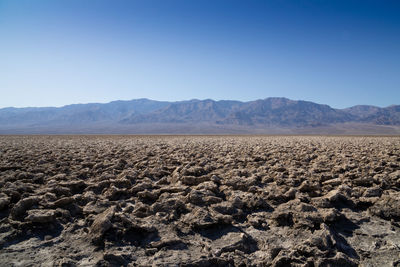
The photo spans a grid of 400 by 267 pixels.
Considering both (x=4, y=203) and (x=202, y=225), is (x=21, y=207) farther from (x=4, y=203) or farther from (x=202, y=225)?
(x=202, y=225)

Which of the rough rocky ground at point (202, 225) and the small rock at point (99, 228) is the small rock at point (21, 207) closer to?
the rough rocky ground at point (202, 225)

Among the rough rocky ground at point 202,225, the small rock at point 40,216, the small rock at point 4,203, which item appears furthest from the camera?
the small rock at point 4,203

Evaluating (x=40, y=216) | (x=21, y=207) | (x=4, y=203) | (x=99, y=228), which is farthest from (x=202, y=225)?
(x=4, y=203)

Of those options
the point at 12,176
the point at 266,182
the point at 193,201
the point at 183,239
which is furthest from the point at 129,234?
the point at 12,176

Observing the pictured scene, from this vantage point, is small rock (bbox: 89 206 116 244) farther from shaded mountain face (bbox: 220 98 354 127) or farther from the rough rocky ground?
shaded mountain face (bbox: 220 98 354 127)

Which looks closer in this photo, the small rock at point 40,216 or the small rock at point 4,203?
the small rock at point 40,216

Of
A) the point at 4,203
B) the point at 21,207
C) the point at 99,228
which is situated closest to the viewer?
the point at 99,228

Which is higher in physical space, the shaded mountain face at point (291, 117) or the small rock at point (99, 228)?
the shaded mountain face at point (291, 117)

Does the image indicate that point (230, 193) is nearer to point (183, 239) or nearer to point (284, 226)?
point (284, 226)

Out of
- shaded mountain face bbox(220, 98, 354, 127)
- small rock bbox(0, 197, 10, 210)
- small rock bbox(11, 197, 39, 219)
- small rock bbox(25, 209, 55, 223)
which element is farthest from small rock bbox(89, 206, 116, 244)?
shaded mountain face bbox(220, 98, 354, 127)

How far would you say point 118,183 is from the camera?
11.7 feet

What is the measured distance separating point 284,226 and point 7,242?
2.52 metres

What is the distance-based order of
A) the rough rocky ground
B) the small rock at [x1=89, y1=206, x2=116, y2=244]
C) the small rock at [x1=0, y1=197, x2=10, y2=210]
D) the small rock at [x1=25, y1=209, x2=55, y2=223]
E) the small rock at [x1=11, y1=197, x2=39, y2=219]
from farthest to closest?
the small rock at [x1=0, y1=197, x2=10, y2=210], the small rock at [x1=11, y1=197, x2=39, y2=219], the small rock at [x1=25, y1=209, x2=55, y2=223], the small rock at [x1=89, y1=206, x2=116, y2=244], the rough rocky ground

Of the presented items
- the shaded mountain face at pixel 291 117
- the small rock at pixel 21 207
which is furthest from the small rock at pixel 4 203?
the shaded mountain face at pixel 291 117
